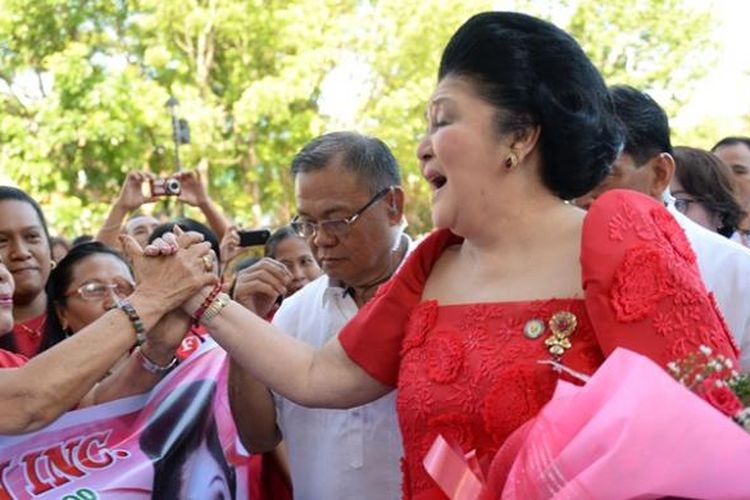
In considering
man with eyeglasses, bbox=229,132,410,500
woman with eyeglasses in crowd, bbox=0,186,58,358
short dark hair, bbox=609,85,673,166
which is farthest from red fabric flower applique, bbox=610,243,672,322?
woman with eyeglasses in crowd, bbox=0,186,58,358

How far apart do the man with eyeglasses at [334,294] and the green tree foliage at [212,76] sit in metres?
13.7

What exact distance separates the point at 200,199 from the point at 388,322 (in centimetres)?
412

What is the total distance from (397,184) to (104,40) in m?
15.7

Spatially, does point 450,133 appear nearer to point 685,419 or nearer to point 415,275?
point 415,275

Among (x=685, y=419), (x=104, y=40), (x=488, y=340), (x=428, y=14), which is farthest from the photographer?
(x=104, y=40)

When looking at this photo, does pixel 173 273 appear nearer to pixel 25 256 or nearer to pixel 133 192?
pixel 25 256

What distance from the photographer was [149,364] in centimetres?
321

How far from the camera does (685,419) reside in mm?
1688

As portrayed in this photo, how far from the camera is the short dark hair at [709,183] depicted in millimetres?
4234

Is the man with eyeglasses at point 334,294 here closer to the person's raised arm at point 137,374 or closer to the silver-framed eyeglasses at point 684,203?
the person's raised arm at point 137,374

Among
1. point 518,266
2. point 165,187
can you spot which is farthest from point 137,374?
point 165,187

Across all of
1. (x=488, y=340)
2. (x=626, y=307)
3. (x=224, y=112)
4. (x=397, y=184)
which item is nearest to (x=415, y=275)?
(x=488, y=340)

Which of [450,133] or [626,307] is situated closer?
[626,307]

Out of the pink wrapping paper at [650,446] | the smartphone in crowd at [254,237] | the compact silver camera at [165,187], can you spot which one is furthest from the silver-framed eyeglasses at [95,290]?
the pink wrapping paper at [650,446]
